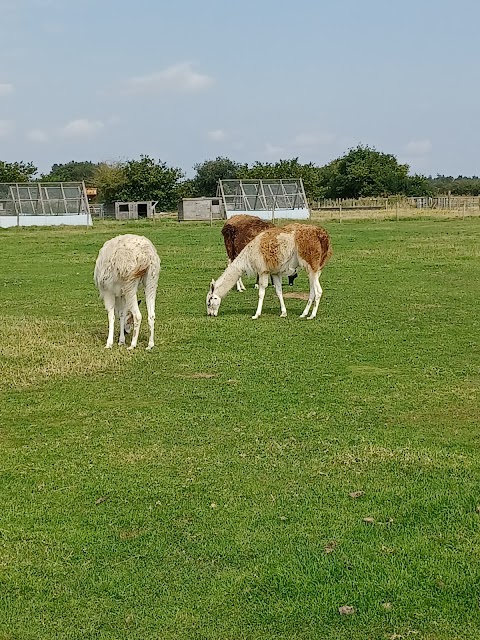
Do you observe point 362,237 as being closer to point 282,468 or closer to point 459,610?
point 282,468

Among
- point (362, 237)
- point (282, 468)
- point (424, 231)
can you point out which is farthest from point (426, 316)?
point (424, 231)

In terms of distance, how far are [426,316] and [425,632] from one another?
34.4ft

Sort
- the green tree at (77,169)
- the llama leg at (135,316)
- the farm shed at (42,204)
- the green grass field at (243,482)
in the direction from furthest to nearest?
the green tree at (77,169), the farm shed at (42,204), the llama leg at (135,316), the green grass field at (243,482)

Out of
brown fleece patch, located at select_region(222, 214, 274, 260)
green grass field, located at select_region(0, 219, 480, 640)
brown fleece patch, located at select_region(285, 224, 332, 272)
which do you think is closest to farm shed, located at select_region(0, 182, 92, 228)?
brown fleece patch, located at select_region(222, 214, 274, 260)

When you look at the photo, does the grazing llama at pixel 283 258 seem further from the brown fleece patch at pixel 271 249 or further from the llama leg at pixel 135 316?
the llama leg at pixel 135 316

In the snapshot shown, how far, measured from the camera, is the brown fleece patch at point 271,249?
14.9 metres

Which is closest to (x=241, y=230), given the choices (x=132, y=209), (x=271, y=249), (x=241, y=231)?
(x=241, y=231)

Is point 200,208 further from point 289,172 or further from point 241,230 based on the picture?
point 241,230

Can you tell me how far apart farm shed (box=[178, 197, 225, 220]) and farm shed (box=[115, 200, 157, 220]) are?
4.88m

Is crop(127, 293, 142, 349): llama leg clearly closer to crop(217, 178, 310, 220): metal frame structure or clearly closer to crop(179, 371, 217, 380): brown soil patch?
crop(179, 371, 217, 380): brown soil patch

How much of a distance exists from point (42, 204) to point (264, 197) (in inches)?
588

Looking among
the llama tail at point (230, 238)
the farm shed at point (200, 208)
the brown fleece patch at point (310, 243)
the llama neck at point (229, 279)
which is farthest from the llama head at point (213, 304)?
the farm shed at point (200, 208)

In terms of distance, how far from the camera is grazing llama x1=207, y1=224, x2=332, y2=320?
14859mm

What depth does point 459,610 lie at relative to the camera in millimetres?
4457
